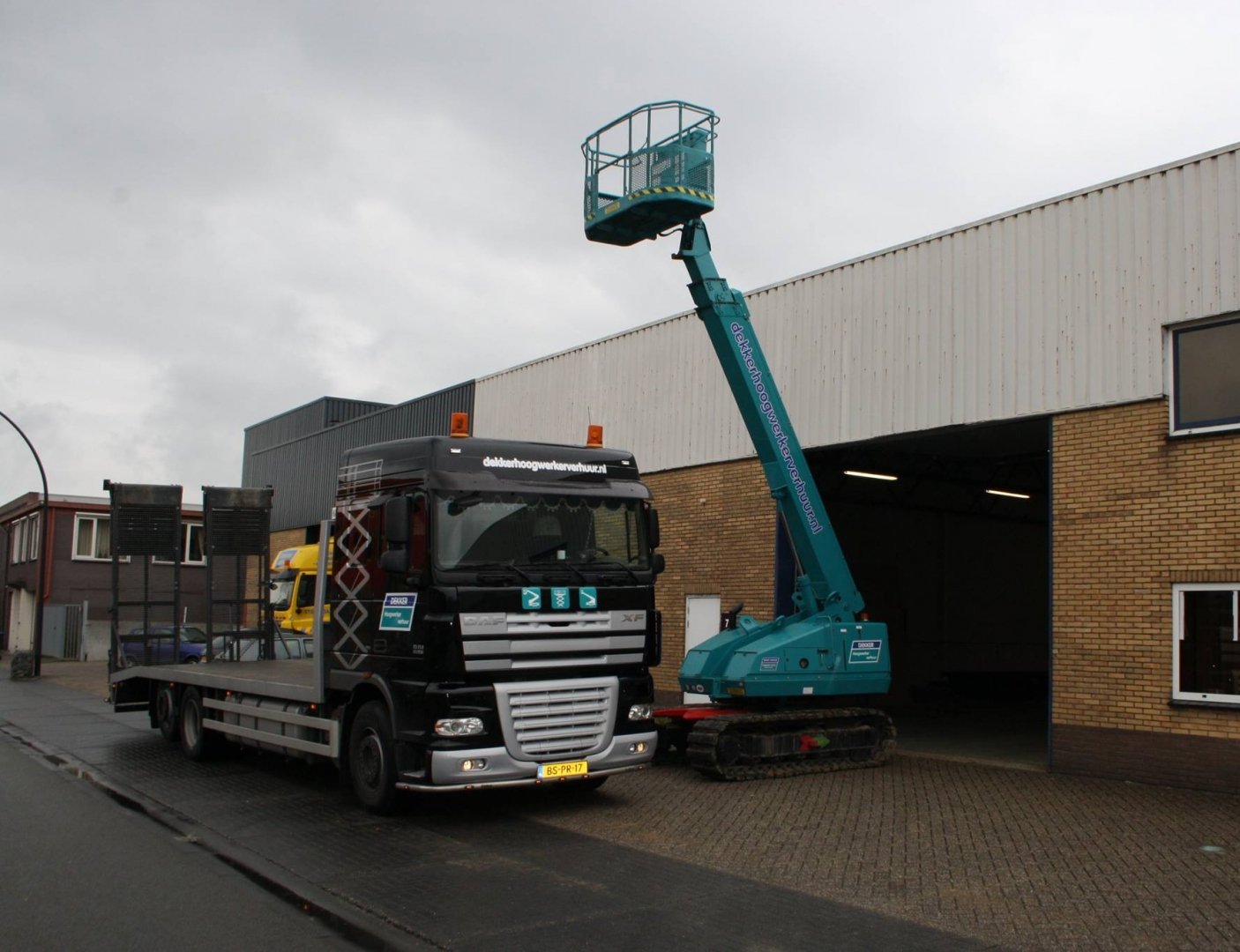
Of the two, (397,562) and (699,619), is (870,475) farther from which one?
(397,562)

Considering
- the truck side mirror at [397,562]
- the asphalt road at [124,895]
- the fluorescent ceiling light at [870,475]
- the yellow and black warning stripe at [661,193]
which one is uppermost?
the yellow and black warning stripe at [661,193]

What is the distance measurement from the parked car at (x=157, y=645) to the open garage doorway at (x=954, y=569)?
32.4 feet

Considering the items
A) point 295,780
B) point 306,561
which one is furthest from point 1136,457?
point 306,561

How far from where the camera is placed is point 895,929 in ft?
21.5

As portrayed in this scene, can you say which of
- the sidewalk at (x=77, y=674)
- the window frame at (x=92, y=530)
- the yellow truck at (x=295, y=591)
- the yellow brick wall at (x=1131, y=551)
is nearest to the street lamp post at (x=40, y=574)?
the sidewalk at (x=77, y=674)

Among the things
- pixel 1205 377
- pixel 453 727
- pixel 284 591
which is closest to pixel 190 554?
pixel 284 591

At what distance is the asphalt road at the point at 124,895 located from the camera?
21.1 ft

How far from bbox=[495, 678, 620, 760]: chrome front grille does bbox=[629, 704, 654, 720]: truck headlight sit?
237 mm

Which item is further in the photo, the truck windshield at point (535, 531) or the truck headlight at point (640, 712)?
the truck headlight at point (640, 712)

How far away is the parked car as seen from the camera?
15297 millimetres

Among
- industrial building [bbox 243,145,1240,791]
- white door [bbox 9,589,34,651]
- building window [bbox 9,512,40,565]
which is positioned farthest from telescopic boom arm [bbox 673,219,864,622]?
white door [bbox 9,589,34,651]

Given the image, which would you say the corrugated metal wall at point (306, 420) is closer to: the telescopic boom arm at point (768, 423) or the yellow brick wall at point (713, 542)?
the yellow brick wall at point (713, 542)

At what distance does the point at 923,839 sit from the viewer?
917 centimetres

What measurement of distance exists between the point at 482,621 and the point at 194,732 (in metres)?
6.08
